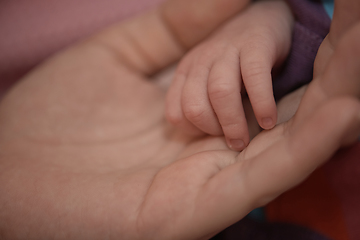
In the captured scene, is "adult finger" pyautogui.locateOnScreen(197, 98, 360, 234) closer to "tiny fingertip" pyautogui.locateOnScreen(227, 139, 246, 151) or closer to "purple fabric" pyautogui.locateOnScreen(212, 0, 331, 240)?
"tiny fingertip" pyautogui.locateOnScreen(227, 139, 246, 151)

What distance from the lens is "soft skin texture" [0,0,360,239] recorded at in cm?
26

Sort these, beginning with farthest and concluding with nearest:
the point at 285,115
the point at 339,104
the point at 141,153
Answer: the point at 141,153 < the point at 285,115 < the point at 339,104

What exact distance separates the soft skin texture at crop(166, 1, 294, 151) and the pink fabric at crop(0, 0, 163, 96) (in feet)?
1.68

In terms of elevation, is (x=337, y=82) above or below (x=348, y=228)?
above

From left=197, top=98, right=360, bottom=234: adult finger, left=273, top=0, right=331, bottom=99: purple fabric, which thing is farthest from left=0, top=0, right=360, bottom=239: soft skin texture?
left=273, top=0, right=331, bottom=99: purple fabric

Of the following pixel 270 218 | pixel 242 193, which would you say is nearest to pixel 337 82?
pixel 242 193

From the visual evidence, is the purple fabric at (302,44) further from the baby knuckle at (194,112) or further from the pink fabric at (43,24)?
the pink fabric at (43,24)

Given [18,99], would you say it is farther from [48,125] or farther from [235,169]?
[235,169]

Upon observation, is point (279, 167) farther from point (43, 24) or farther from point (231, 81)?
point (43, 24)

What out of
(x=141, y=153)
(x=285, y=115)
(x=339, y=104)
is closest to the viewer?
(x=339, y=104)

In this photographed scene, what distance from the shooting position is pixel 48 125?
516mm

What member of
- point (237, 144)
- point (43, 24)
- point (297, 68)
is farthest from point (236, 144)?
point (43, 24)

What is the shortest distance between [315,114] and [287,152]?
4 centimetres

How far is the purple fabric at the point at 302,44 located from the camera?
0.43 meters
